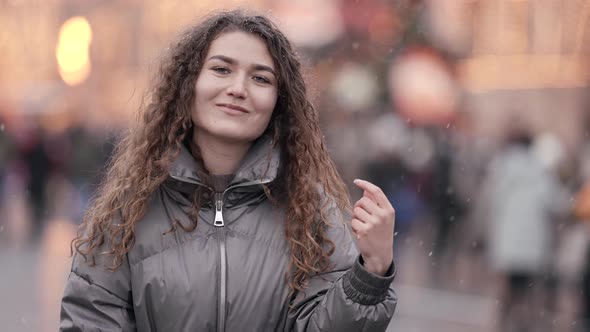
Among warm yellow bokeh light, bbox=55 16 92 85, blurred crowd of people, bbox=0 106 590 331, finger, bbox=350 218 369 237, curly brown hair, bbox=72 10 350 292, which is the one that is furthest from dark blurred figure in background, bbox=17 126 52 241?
finger, bbox=350 218 369 237

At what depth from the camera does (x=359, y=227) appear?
2549 mm

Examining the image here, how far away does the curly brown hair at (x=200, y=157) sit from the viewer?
2.65 metres

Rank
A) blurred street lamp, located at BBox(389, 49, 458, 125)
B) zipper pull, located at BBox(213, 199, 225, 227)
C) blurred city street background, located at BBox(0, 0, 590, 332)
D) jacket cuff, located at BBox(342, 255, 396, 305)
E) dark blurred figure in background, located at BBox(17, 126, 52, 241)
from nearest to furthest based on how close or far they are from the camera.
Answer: jacket cuff, located at BBox(342, 255, 396, 305) < zipper pull, located at BBox(213, 199, 225, 227) < blurred city street background, located at BBox(0, 0, 590, 332) < dark blurred figure in background, located at BBox(17, 126, 52, 241) < blurred street lamp, located at BBox(389, 49, 458, 125)

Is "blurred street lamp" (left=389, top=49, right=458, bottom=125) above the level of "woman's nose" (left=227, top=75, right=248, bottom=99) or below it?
below

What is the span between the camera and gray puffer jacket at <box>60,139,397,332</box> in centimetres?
255

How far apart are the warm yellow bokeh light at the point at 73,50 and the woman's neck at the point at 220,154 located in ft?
78.3

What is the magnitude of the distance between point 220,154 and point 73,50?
24732 mm

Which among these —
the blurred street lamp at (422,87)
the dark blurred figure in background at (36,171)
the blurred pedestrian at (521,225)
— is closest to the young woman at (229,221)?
the blurred pedestrian at (521,225)

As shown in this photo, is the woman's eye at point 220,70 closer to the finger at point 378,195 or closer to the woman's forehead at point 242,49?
the woman's forehead at point 242,49

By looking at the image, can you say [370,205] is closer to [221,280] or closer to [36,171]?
[221,280]

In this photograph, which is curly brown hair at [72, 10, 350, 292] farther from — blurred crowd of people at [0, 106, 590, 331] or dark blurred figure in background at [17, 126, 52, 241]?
dark blurred figure in background at [17, 126, 52, 241]

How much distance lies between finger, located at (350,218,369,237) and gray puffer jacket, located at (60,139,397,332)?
0.23 feet

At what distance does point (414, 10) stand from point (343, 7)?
16.6 ft

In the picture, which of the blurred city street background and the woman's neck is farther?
the blurred city street background
